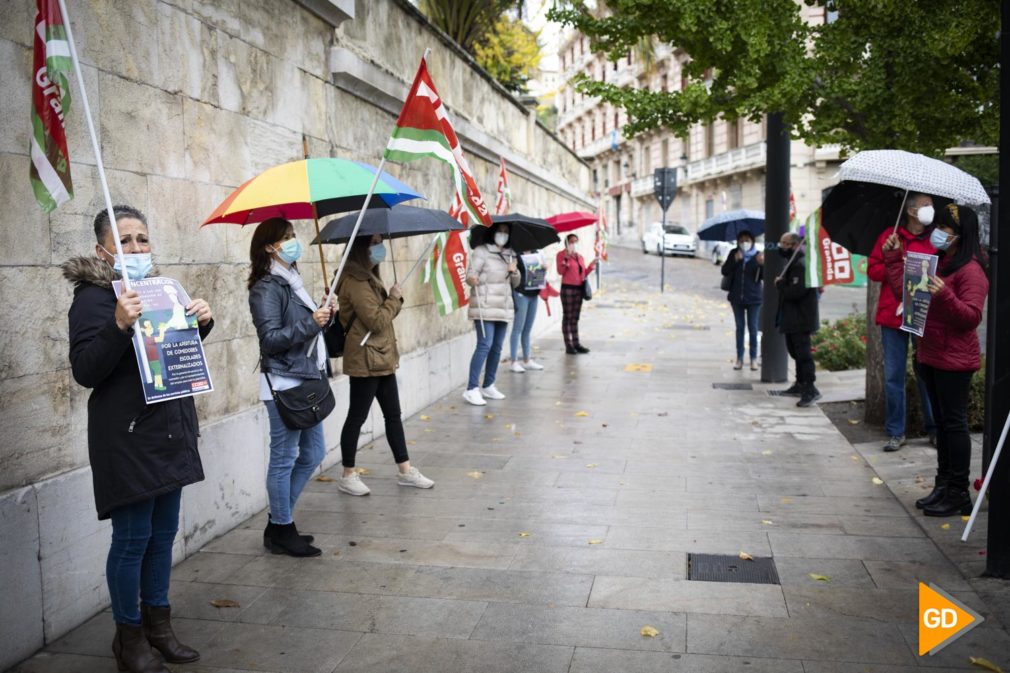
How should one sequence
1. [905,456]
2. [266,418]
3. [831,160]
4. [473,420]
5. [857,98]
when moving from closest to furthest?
[266,418], [905,456], [857,98], [473,420], [831,160]

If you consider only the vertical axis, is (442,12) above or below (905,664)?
above

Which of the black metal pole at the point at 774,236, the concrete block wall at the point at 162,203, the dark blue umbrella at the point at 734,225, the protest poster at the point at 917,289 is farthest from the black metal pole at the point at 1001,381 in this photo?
the dark blue umbrella at the point at 734,225

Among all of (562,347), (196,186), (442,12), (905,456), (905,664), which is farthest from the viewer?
(442,12)

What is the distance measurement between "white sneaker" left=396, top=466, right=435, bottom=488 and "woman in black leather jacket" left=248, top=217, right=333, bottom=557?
4.98 feet

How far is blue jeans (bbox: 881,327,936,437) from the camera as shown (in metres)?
7.37

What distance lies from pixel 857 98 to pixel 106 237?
6626mm

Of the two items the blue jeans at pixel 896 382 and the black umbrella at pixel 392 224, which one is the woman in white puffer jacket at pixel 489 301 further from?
the blue jeans at pixel 896 382

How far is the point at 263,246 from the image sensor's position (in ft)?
16.5

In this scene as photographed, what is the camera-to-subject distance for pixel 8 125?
411 cm

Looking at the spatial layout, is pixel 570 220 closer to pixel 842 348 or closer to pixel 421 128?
pixel 842 348

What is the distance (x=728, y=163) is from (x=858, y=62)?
4177 centimetres

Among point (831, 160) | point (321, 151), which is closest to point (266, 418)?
point (321, 151)

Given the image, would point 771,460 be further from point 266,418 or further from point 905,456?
point 266,418

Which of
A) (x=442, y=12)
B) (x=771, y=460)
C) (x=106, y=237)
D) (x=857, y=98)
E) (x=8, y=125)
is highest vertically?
(x=442, y=12)
